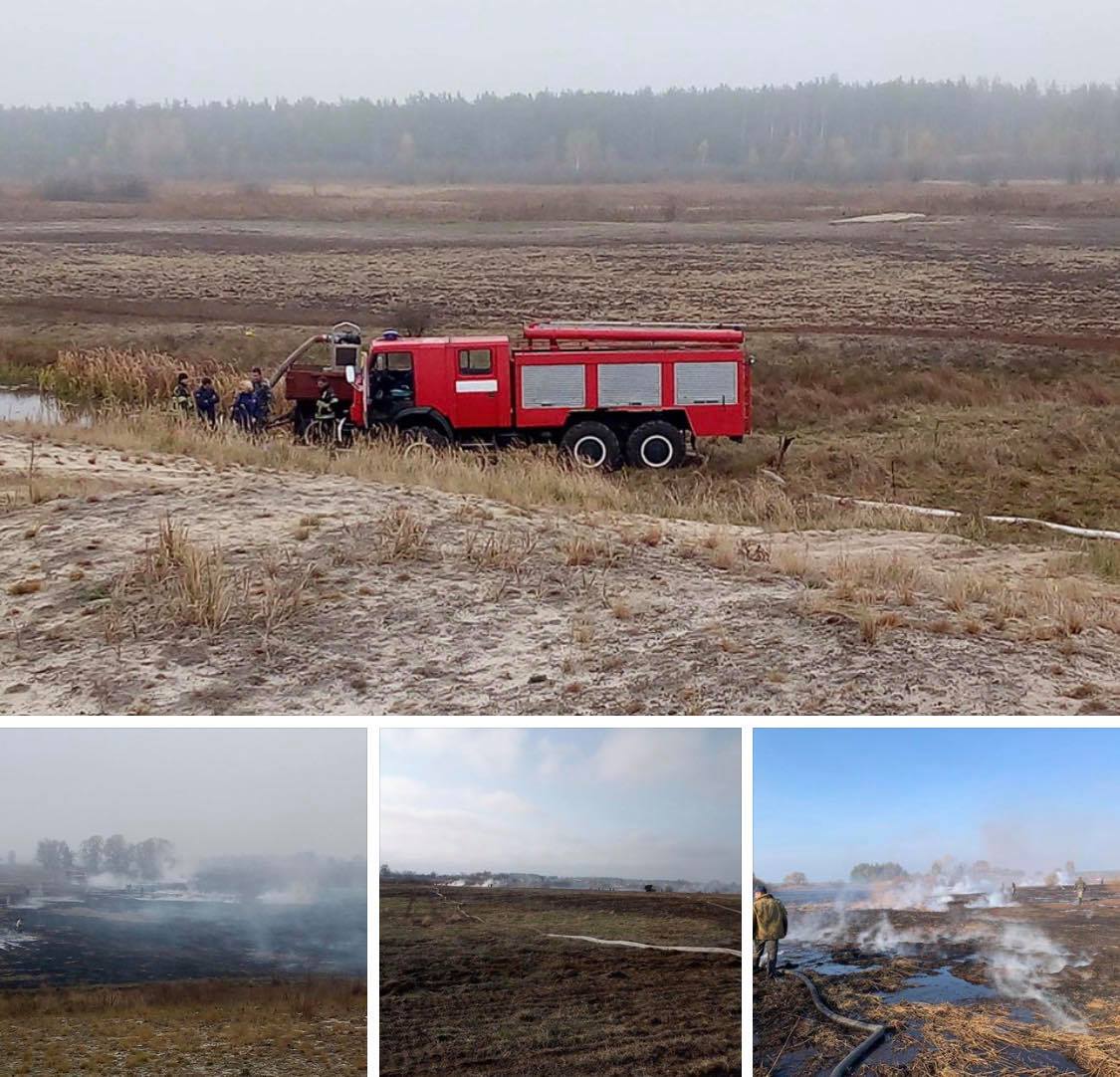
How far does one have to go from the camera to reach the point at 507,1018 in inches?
218

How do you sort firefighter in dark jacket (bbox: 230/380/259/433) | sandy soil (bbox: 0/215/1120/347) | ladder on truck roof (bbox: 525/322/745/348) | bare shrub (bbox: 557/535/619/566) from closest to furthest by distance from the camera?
bare shrub (bbox: 557/535/619/566), firefighter in dark jacket (bbox: 230/380/259/433), ladder on truck roof (bbox: 525/322/745/348), sandy soil (bbox: 0/215/1120/347)

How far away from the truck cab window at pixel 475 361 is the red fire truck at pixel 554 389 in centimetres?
1

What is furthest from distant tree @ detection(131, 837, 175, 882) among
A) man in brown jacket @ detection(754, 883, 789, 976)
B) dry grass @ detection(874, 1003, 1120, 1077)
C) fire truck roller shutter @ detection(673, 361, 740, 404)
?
fire truck roller shutter @ detection(673, 361, 740, 404)

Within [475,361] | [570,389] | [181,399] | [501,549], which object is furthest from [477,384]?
[501,549]

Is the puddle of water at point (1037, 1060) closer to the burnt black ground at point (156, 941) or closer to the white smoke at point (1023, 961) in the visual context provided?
the white smoke at point (1023, 961)

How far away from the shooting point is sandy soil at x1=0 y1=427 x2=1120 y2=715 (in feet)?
23.5

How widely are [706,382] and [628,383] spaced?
107 centimetres

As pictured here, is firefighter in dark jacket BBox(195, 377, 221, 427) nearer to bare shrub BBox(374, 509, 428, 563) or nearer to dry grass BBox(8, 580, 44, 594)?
bare shrub BBox(374, 509, 428, 563)

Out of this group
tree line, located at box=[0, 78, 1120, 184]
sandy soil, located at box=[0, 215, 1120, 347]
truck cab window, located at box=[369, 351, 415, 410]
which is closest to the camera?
truck cab window, located at box=[369, 351, 415, 410]

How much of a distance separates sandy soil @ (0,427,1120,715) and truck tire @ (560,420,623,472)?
7109 millimetres

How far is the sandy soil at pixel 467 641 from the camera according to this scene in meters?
7.17

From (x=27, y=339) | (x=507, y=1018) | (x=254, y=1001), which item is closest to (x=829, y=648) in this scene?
→ (x=507, y=1018)

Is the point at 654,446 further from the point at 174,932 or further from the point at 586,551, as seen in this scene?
the point at 174,932

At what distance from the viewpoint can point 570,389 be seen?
17109 millimetres
